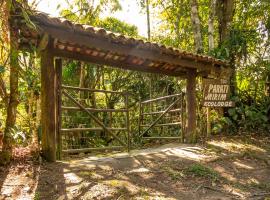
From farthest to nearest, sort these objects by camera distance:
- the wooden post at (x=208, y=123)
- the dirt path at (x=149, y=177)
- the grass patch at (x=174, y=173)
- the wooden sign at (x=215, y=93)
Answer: the wooden post at (x=208, y=123)
the wooden sign at (x=215, y=93)
the grass patch at (x=174, y=173)
the dirt path at (x=149, y=177)

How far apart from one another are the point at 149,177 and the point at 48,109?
2086 millimetres

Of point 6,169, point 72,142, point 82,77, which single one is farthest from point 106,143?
point 6,169

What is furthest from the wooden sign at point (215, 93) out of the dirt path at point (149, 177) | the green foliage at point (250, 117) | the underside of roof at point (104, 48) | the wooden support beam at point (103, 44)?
the dirt path at point (149, 177)

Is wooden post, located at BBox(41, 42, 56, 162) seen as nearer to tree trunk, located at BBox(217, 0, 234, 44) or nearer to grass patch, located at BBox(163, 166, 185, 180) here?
grass patch, located at BBox(163, 166, 185, 180)

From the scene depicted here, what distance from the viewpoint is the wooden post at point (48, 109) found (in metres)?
5.31

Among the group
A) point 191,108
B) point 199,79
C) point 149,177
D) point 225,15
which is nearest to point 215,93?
point 191,108

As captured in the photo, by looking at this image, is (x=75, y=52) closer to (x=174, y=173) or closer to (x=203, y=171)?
(x=174, y=173)

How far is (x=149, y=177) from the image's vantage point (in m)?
4.95

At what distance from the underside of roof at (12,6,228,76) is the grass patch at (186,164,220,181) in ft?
8.22

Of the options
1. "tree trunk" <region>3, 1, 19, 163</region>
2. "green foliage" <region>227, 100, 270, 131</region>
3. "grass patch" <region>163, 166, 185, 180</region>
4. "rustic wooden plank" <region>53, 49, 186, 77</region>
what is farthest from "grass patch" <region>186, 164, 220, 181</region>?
"green foliage" <region>227, 100, 270, 131</region>

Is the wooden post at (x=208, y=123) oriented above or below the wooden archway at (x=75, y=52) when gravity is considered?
below

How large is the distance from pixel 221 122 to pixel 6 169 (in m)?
6.34

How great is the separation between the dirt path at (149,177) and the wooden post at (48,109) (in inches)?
12.9

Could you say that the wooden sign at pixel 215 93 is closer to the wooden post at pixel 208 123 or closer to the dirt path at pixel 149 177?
the wooden post at pixel 208 123
